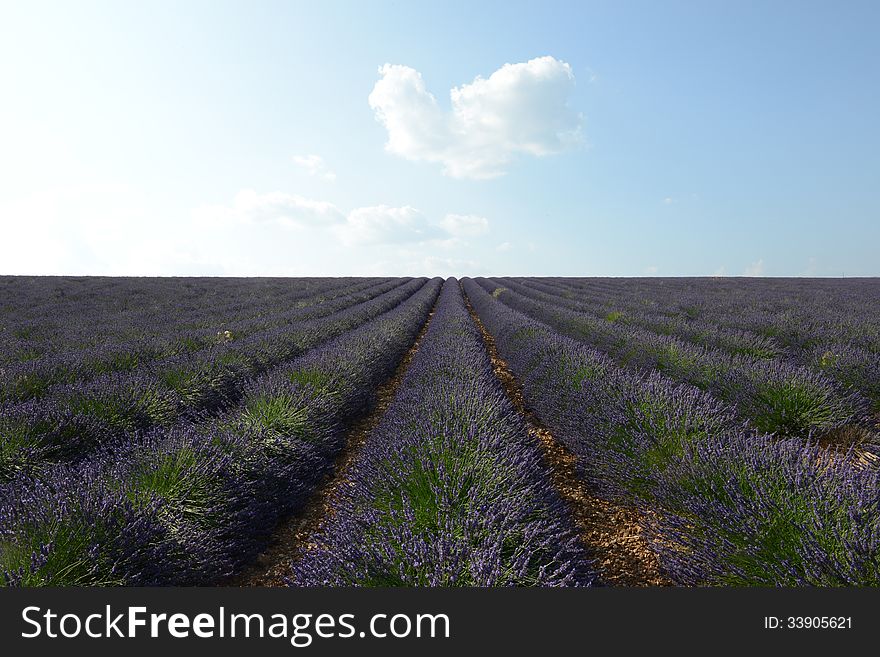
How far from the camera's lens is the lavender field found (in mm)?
1647

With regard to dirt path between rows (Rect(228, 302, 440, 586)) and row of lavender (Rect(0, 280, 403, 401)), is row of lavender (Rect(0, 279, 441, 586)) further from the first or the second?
row of lavender (Rect(0, 280, 403, 401))

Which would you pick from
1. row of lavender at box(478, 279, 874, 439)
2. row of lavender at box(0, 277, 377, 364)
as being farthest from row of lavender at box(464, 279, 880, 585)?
row of lavender at box(0, 277, 377, 364)

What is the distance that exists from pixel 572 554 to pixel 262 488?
1965 millimetres

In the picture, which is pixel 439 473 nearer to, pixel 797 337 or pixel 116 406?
pixel 116 406

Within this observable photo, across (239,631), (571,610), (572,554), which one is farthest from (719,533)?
(239,631)

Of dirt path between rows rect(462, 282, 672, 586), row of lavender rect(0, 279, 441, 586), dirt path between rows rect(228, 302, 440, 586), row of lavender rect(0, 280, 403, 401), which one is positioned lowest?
dirt path between rows rect(228, 302, 440, 586)

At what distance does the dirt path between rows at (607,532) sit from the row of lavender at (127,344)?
15.3 ft

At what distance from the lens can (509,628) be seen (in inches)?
51.8

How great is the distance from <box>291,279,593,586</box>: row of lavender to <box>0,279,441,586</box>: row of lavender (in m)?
0.54

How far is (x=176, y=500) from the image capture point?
2.19 m

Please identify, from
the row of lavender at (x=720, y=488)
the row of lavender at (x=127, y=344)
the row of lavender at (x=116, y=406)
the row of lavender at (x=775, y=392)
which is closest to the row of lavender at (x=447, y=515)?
the row of lavender at (x=720, y=488)

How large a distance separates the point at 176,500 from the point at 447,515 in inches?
58.4

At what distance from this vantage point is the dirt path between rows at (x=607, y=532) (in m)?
2.23

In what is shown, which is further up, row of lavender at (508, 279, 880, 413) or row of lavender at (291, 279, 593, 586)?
row of lavender at (508, 279, 880, 413)
